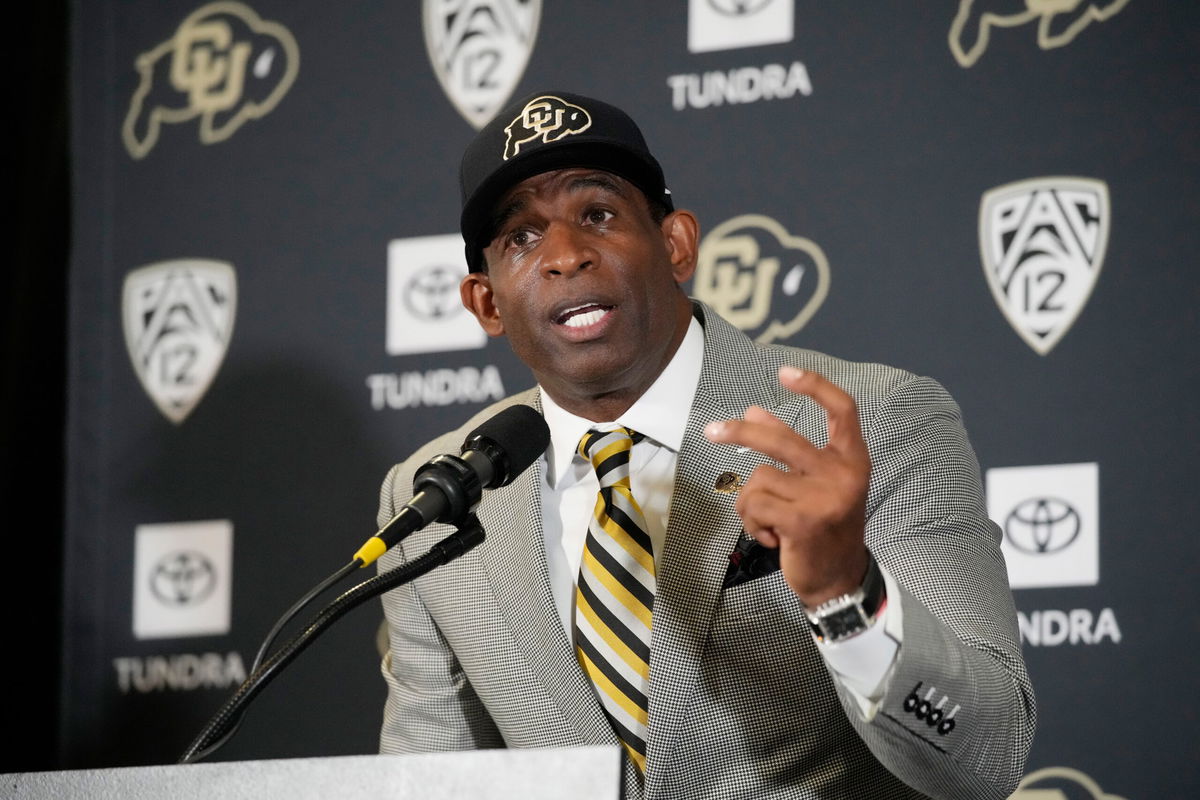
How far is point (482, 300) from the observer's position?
239 cm

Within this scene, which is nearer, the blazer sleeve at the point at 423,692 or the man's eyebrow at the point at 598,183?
the man's eyebrow at the point at 598,183

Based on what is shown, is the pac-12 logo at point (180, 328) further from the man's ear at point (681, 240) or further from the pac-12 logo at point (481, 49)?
the man's ear at point (681, 240)

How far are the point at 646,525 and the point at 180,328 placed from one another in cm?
154

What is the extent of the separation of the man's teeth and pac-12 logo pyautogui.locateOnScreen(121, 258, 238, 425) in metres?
1.34

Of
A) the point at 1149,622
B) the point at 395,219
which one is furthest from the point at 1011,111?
the point at 395,219

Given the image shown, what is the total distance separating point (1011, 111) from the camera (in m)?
2.71

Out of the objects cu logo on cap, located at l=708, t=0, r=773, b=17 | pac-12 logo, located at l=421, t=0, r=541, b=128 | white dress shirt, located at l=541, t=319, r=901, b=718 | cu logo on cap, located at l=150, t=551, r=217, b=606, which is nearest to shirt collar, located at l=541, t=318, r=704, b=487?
white dress shirt, located at l=541, t=319, r=901, b=718

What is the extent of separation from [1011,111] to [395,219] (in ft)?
4.11

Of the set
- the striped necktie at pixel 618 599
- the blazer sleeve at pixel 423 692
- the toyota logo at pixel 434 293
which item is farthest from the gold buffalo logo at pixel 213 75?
the striped necktie at pixel 618 599

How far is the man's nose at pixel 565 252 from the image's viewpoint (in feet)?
6.96

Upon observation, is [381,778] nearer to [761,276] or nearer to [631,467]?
[631,467]

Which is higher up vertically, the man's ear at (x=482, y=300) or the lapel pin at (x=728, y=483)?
the man's ear at (x=482, y=300)

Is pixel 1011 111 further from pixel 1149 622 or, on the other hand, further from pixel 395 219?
pixel 395 219

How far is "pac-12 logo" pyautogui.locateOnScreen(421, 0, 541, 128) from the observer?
310cm
